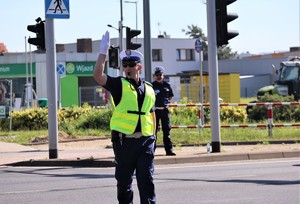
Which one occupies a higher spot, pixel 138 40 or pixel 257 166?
pixel 138 40

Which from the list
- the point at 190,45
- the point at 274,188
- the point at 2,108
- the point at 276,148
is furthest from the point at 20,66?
the point at 274,188

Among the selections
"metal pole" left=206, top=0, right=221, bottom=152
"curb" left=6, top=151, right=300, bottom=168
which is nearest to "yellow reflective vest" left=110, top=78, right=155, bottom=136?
"curb" left=6, top=151, right=300, bottom=168

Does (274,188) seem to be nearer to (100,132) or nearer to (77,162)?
(77,162)

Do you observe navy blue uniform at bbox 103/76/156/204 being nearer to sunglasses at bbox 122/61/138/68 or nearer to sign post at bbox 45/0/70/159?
sunglasses at bbox 122/61/138/68

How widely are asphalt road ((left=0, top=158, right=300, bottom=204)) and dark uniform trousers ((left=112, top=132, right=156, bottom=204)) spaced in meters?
2.54

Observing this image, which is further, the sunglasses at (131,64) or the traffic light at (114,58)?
the traffic light at (114,58)

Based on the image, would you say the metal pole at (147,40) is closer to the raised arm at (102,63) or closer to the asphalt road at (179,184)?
the asphalt road at (179,184)

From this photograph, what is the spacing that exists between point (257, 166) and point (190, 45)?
68527 millimetres

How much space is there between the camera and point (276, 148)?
65.7 feet

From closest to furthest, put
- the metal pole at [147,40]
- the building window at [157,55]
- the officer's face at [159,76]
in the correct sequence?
the officer's face at [159,76] < the metal pole at [147,40] < the building window at [157,55]

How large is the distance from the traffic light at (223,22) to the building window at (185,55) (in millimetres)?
65734

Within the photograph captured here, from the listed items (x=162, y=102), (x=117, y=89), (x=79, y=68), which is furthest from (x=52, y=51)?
(x=79, y=68)

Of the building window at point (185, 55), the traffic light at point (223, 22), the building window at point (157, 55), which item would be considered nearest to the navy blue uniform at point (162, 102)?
the traffic light at point (223, 22)

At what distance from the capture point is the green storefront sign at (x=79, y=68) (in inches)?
2761
